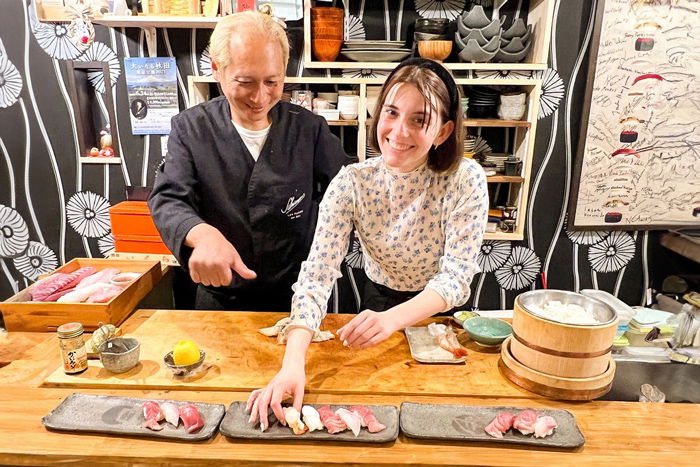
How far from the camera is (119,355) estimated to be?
152 cm

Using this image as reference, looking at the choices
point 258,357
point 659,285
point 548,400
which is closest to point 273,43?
point 258,357

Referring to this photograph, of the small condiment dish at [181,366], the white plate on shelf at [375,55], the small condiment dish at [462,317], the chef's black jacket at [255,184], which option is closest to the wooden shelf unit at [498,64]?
the white plate on shelf at [375,55]

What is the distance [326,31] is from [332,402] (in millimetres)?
2507

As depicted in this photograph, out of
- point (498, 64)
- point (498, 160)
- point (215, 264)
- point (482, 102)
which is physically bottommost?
point (215, 264)

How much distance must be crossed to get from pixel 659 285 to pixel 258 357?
3.61 metres

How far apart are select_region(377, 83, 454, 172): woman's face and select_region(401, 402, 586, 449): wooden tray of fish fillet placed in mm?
781

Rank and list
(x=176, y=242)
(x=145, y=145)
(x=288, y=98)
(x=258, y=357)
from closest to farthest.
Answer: (x=258, y=357) < (x=176, y=242) < (x=288, y=98) < (x=145, y=145)

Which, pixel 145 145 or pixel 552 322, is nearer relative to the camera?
pixel 552 322

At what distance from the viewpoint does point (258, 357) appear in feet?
5.35

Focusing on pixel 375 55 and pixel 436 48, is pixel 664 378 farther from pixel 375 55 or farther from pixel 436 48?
pixel 375 55

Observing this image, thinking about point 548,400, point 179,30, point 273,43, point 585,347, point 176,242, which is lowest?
point 548,400

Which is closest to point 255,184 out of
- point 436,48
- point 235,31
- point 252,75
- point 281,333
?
point 252,75

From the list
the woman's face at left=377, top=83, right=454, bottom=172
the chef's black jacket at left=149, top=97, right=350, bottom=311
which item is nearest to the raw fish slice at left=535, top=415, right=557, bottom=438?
the woman's face at left=377, top=83, right=454, bottom=172

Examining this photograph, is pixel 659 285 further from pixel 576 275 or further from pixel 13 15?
pixel 13 15
